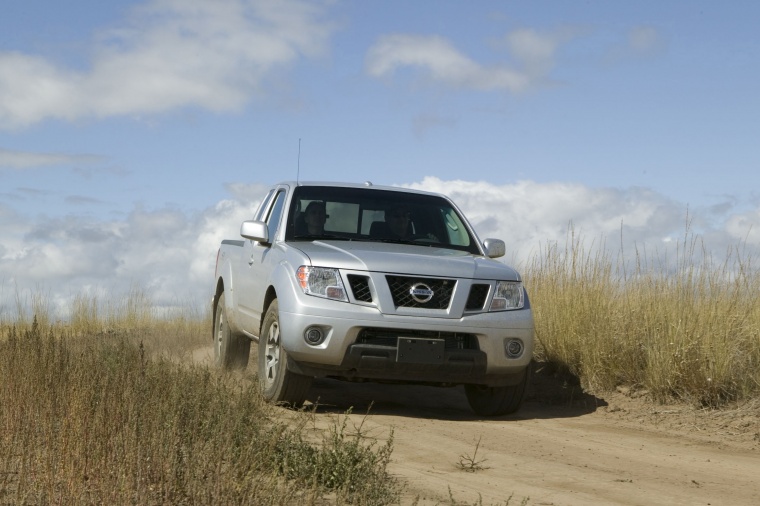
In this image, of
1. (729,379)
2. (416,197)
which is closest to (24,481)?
(416,197)

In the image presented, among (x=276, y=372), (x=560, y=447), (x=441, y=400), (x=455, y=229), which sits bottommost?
(x=441, y=400)

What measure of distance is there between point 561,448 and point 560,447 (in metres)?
0.04

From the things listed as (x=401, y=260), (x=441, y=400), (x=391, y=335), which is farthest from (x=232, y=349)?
(x=401, y=260)

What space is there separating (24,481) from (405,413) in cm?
429

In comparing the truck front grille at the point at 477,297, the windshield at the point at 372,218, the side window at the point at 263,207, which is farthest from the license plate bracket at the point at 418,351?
the side window at the point at 263,207

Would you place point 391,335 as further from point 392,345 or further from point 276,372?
point 276,372

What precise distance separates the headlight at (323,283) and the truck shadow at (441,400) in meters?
1.09

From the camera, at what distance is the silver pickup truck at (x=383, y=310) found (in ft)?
26.5

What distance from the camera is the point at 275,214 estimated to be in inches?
398

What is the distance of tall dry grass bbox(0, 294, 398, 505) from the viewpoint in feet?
15.5

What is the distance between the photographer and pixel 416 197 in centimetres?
981

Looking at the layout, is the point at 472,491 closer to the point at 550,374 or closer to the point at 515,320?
the point at 515,320

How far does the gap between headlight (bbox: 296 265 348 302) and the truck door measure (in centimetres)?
87

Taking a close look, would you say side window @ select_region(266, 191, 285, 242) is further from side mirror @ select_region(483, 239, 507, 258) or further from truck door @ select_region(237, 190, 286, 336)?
→ side mirror @ select_region(483, 239, 507, 258)
